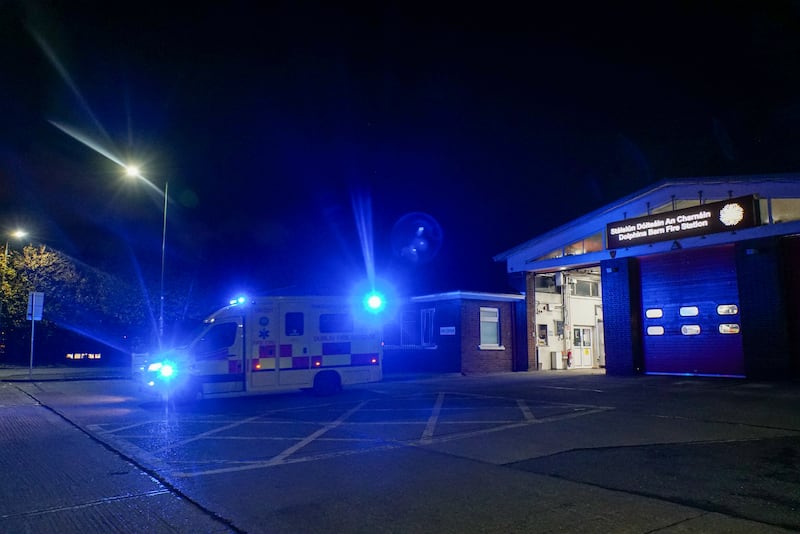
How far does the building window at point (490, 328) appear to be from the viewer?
2331cm

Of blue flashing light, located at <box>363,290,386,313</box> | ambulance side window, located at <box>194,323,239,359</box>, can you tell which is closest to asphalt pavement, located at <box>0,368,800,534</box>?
ambulance side window, located at <box>194,323,239,359</box>

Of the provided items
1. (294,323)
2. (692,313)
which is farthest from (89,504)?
(692,313)

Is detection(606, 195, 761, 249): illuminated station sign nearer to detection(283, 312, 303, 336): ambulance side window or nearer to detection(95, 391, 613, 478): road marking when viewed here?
detection(95, 391, 613, 478): road marking

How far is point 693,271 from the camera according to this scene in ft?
62.8

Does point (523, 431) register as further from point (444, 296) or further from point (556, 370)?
point (556, 370)

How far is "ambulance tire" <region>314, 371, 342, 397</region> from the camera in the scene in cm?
1512

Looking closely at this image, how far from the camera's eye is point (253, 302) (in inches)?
562

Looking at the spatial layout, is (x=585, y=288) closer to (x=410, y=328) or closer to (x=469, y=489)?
(x=410, y=328)

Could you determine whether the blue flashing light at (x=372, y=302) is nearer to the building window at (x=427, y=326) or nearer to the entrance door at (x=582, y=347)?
the building window at (x=427, y=326)

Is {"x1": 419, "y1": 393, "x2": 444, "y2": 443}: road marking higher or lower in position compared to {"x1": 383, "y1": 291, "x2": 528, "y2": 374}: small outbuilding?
lower

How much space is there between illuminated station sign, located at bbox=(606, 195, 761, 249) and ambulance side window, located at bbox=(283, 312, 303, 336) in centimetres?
1186

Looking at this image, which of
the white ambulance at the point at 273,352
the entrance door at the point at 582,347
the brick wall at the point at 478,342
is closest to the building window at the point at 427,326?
the brick wall at the point at 478,342

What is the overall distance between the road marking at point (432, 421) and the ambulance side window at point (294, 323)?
3876mm

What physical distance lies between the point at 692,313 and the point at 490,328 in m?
7.47
